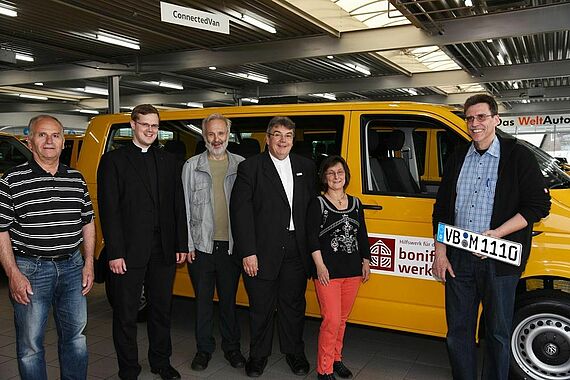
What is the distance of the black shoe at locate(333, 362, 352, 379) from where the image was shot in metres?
3.78

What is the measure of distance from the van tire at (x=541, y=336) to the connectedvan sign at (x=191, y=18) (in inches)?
180

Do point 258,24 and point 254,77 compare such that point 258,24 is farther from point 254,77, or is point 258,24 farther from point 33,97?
point 33,97

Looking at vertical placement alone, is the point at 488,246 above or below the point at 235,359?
above

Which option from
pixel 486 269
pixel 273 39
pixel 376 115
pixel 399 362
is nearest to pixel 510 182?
pixel 486 269

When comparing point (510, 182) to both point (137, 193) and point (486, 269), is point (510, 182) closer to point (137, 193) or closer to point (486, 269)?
point (486, 269)

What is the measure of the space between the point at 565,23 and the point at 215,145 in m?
7.54

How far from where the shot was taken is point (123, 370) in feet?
11.8

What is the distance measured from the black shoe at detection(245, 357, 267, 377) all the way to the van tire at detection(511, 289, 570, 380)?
1746mm

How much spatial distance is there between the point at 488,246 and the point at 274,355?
217 cm

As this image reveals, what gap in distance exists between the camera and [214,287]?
398 centimetres

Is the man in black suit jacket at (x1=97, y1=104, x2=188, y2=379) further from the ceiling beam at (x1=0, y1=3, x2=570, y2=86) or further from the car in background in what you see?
the ceiling beam at (x1=0, y1=3, x2=570, y2=86)

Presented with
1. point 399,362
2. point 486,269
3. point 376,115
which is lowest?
point 399,362

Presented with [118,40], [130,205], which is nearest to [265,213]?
[130,205]

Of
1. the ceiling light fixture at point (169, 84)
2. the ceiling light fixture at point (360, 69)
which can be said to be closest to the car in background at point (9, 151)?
the ceiling light fixture at point (360, 69)
